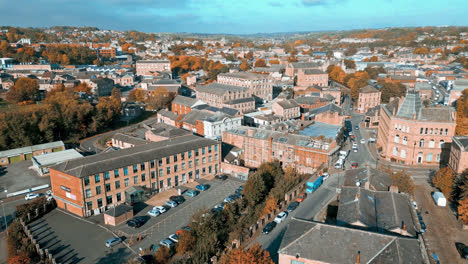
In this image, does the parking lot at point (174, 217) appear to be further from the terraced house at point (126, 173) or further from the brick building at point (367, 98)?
the brick building at point (367, 98)

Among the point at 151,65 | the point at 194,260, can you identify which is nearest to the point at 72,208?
the point at 194,260

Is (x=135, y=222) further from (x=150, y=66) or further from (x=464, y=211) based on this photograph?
(x=150, y=66)

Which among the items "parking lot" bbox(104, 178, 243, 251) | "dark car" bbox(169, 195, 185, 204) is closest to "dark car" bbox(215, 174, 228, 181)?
"parking lot" bbox(104, 178, 243, 251)

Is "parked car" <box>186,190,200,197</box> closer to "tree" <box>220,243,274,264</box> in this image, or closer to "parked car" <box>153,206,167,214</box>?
"parked car" <box>153,206,167,214</box>

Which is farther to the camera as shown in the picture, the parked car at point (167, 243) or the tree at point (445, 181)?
the tree at point (445, 181)

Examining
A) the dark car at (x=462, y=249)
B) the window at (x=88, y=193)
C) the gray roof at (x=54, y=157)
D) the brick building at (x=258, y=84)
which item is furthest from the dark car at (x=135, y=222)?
the brick building at (x=258, y=84)

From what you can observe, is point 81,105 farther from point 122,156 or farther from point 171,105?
point 122,156
